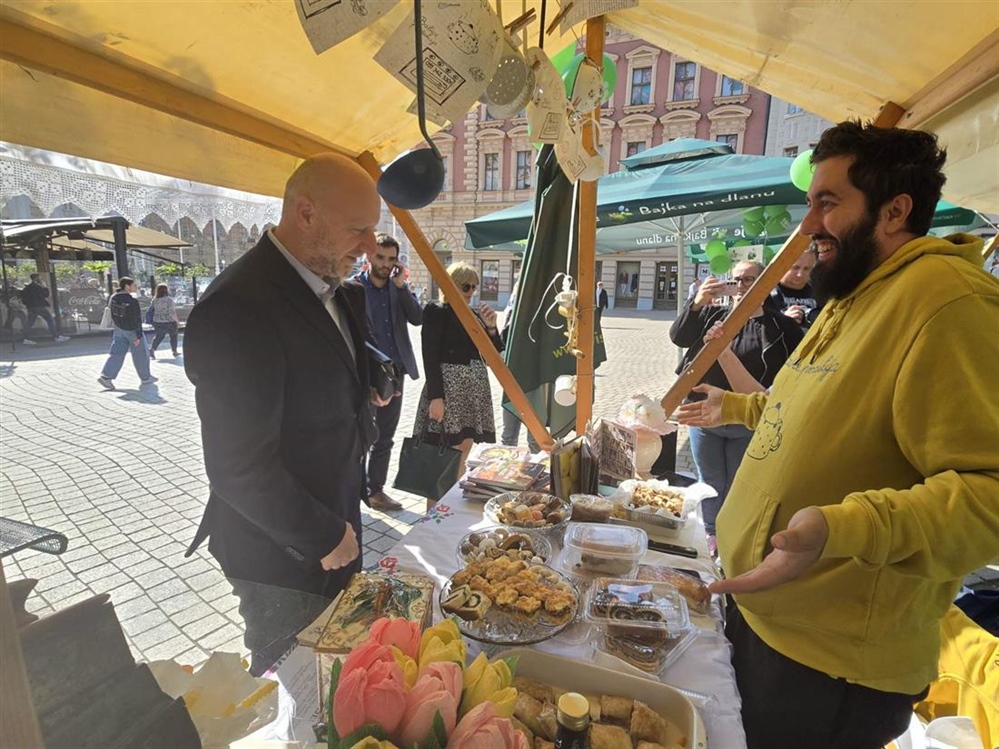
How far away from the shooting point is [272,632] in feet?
4.34

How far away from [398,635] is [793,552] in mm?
757

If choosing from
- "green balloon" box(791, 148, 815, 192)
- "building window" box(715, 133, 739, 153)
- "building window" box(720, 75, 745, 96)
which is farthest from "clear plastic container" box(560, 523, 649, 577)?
"building window" box(720, 75, 745, 96)

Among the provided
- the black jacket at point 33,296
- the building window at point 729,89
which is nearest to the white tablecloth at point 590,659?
the black jacket at point 33,296

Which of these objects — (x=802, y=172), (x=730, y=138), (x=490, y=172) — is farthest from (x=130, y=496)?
(x=730, y=138)

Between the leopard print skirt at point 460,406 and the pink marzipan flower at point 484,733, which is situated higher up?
the pink marzipan flower at point 484,733

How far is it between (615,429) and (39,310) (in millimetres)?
15191

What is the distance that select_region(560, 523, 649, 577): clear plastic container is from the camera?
59.4 inches

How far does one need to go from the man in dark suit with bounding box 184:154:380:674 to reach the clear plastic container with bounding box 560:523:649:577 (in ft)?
2.32

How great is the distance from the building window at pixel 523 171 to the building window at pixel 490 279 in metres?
4.34

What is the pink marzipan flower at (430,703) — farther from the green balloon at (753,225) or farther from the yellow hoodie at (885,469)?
the green balloon at (753,225)

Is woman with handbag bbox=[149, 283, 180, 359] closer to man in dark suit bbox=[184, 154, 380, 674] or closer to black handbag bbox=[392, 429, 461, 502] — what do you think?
black handbag bbox=[392, 429, 461, 502]

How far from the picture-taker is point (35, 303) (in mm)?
11453

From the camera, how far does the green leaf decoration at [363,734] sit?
62 centimetres

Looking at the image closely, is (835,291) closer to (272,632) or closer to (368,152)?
(272,632)
